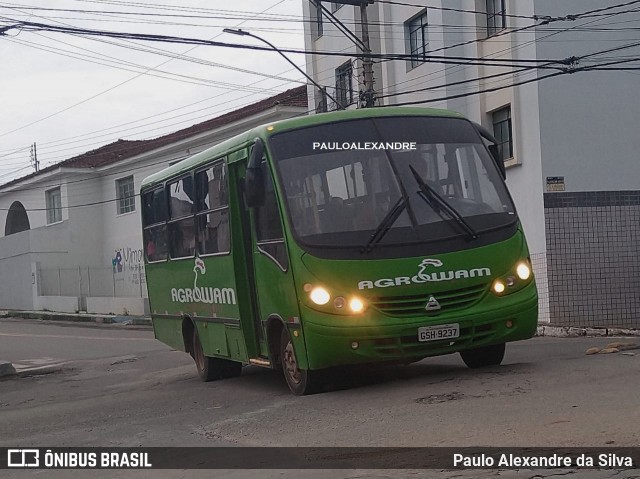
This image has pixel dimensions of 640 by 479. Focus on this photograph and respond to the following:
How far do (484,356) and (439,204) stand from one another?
2268mm

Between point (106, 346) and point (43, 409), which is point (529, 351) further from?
point (106, 346)

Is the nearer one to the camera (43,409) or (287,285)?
(287,285)

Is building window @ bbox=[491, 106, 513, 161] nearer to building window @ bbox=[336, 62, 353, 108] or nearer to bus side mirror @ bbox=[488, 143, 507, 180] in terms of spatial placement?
building window @ bbox=[336, 62, 353, 108]

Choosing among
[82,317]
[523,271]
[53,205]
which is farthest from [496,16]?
[53,205]

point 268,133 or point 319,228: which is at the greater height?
point 268,133

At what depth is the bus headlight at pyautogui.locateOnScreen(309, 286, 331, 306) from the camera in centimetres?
1036

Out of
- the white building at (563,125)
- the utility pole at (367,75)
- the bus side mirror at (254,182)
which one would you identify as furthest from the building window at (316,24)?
the bus side mirror at (254,182)

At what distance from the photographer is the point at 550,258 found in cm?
2125

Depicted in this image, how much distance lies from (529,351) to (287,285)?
5.55m

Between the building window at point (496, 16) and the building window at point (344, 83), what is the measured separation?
20.9ft

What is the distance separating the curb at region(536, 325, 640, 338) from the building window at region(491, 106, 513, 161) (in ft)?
17.2

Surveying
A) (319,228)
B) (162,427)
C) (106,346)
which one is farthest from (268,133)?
(106,346)

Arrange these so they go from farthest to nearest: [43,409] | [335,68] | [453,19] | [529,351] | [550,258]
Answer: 1. [335,68]
2. [453,19]
3. [550,258]
4. [529,351]
5. [43,409]

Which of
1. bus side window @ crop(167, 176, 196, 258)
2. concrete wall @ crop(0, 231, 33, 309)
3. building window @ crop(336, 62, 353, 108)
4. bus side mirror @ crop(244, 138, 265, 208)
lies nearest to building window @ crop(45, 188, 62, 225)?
concrete wall @ crop(0, 231, 33, 309)
